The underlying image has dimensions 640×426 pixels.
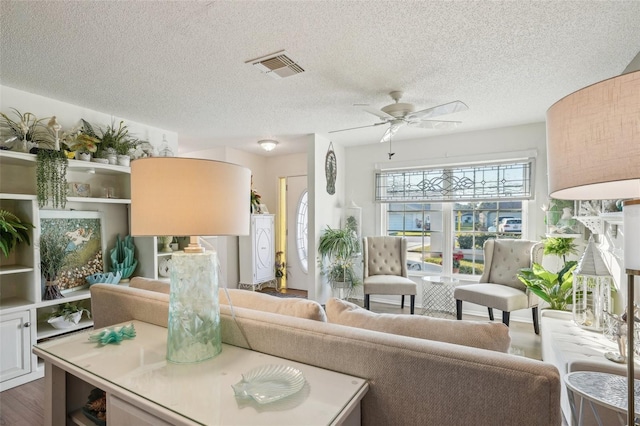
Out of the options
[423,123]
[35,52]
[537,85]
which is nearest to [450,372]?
[423,123]

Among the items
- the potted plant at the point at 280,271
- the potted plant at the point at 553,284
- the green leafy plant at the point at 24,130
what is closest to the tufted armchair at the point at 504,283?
the potted plant at the point at 553,284

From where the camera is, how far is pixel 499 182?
13.2 feet

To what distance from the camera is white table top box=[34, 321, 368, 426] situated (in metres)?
0.84

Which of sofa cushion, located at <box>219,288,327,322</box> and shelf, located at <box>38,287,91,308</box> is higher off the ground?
sofa cushion, located at <box>219,288,327,322</box>

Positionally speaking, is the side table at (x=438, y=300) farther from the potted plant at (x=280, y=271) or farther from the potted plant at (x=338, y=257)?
the potted plant at (x=280, y=271)

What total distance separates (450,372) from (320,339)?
43cm

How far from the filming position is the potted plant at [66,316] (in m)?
2.65

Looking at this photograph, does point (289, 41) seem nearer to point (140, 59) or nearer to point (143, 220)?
point (140, 59)

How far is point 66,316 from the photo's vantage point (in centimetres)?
267

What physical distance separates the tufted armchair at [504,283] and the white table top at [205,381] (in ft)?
8.90

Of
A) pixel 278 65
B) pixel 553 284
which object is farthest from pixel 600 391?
pixel 278 65

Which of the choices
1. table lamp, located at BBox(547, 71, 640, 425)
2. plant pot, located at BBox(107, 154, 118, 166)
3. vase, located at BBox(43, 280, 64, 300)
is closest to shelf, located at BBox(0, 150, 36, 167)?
plant pot, located at BBox(107, 154, 118, 166)

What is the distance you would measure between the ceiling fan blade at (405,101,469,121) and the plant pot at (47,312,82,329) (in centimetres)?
341

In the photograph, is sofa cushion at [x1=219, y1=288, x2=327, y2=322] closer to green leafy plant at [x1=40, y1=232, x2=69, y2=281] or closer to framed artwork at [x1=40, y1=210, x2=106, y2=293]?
green leafy plant at [x1=40, y1=232, x2=69, y2=281]
